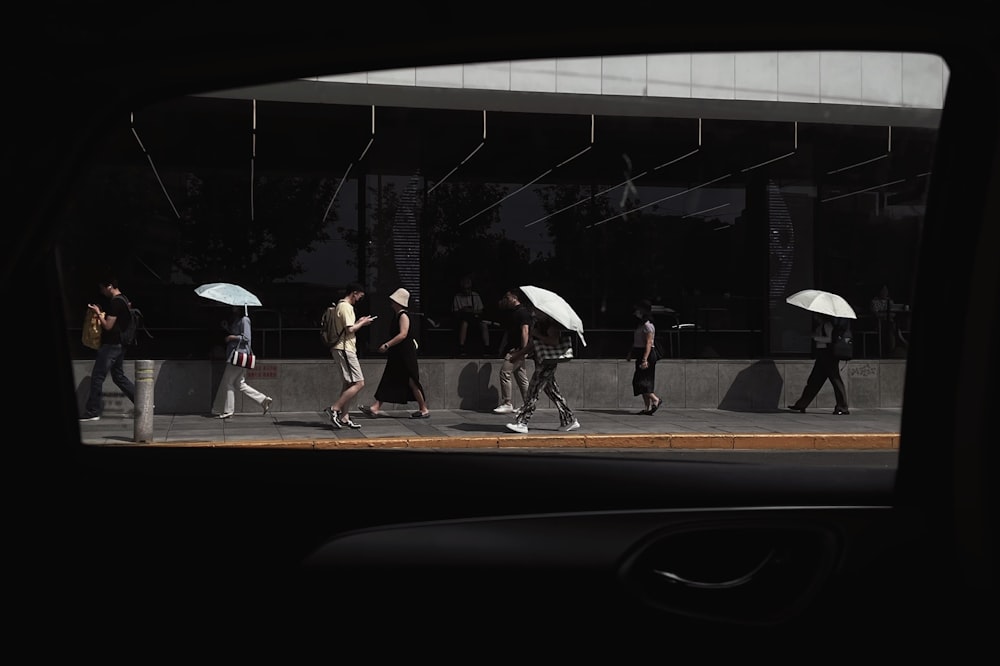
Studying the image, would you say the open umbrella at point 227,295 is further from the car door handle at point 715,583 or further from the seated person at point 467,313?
the car door handle at point 715,583

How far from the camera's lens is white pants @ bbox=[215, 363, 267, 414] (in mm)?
11633

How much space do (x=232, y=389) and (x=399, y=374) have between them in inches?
94.2

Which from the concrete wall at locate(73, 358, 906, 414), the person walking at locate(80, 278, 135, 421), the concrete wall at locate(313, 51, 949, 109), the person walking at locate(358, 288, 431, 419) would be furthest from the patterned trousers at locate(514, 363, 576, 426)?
the concrete wall at locate(313, 51, 949, 109)

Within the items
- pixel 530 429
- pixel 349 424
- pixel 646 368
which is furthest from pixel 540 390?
pixel 646 368

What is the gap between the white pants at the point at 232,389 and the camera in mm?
11633

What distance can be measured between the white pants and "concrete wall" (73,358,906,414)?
296mm

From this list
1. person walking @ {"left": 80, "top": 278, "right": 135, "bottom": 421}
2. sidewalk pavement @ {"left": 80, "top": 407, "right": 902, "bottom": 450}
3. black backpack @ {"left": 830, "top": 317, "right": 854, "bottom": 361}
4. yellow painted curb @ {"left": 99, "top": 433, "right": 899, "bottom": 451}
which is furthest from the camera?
black backpack @ {"left": 830, "top": 317, "right": 854, "bottom": 361}

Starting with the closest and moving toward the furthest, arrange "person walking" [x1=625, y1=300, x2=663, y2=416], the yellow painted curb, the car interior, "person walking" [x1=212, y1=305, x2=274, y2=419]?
the car interior → the yellow painted curb → "person walking" [x1=212, y1=305, x2=274, y2=419] → "person walking" [x1=625, y1=300, x2=663, y2=416]

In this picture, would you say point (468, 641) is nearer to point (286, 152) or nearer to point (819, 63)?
point (819, 63)

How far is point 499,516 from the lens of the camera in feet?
5.07

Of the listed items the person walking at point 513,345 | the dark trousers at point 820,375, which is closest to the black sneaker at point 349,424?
the person walking at point 513,345

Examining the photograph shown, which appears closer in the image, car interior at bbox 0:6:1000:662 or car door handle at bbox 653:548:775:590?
car interior at bbox 0:6:1000:662

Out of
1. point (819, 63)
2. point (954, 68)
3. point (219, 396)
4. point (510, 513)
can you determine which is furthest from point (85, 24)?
point (219, 396)

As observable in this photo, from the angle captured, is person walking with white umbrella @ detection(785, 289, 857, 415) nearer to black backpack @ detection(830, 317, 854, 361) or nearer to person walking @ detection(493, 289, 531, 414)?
black backpack @ detection(830, 317, 854, 361)
